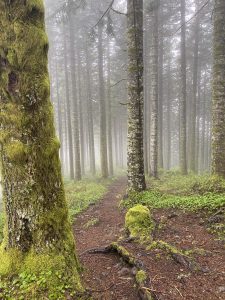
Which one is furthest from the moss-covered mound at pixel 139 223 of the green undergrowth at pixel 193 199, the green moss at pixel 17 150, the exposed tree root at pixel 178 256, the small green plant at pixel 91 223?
the green moss at pixel 17 150

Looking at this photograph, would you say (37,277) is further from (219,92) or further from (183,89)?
(183,89)

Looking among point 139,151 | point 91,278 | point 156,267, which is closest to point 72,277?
point 91,278

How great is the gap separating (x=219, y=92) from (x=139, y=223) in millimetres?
6282

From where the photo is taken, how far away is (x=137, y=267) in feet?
14.8

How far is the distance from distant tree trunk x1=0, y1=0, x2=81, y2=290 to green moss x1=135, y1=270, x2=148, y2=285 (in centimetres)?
97

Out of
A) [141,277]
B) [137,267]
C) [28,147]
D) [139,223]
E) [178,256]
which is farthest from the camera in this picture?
[139,223]

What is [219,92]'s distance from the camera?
10039mm

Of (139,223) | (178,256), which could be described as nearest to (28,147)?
(178,256)

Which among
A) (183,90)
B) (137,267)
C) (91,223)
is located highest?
(183,90)

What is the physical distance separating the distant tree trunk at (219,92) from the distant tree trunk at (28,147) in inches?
303

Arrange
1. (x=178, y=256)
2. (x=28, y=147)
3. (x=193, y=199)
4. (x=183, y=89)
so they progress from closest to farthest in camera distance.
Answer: (x=28, y=147) < (x=178, y=256) < (x=193, y=199) < (x=183, y=89)

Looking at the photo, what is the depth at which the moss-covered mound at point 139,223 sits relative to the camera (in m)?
6.39

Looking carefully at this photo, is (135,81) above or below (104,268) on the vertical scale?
above

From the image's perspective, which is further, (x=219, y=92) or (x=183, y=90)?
(x=183, y=90)
